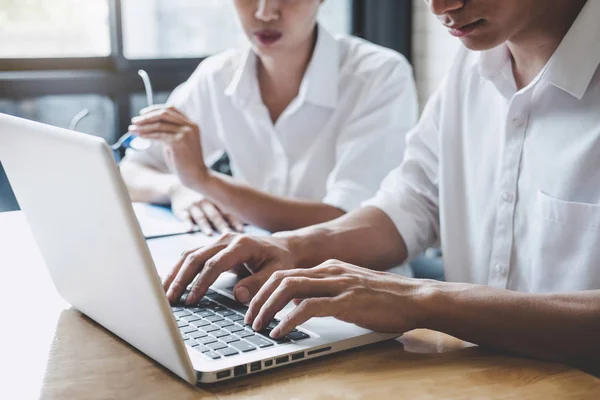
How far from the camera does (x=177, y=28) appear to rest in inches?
117

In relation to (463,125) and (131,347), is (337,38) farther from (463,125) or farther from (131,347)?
(131,347)

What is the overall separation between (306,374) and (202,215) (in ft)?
3.08

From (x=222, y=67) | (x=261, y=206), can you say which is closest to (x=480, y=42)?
(x=261, y=206)

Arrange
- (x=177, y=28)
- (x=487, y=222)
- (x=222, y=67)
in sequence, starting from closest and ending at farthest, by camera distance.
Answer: (x=487, y=222) → (x=222, y=67) → (x=177, y=28)

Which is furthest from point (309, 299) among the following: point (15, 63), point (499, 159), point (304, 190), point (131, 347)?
point (15, 63)

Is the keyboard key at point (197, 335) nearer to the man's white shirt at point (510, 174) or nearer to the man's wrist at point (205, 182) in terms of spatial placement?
the man's white shirt at point (510, 174)

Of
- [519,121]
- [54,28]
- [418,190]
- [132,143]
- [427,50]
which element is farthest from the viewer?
[427,50]

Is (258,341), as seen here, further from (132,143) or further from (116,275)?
(132,143)

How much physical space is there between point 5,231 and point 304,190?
0.80m

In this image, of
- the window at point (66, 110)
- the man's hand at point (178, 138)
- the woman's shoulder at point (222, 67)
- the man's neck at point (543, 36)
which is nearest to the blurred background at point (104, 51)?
the window at point (66, 110)

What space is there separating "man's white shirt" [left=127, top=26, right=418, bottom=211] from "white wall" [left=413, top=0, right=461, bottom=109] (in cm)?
107

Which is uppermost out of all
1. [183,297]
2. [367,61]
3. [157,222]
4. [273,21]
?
[273,21]

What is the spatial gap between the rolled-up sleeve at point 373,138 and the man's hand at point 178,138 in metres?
0.32

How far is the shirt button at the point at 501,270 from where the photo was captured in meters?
1.32
